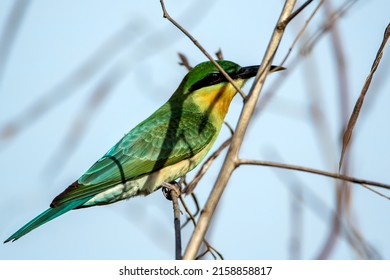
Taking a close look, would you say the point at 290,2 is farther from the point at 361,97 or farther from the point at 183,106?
the point at 183,106

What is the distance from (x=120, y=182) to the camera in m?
4.27

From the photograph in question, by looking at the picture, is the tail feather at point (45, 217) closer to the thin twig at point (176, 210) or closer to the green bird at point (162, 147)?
the green bird at point (162, 147)

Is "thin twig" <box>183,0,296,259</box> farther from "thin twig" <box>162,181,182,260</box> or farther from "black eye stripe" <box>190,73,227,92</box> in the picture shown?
"black eye stripe" <box>190,73,227,92</box>

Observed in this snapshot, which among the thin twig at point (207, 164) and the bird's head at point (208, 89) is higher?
the bird's head at point (208, 89)

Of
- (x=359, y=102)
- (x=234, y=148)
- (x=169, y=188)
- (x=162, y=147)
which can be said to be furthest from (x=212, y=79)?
(x=234, y=148)

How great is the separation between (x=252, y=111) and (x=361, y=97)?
370mm

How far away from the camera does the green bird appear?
4.13 m

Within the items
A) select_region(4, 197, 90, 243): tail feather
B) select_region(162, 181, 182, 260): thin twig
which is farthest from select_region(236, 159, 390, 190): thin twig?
select_region(4, 197, 90, 243): tail feather

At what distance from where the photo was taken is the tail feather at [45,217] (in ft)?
11.8

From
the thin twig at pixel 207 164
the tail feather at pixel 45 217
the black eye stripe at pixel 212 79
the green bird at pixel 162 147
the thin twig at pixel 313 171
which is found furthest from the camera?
the black eye stripe at pixel 212 79

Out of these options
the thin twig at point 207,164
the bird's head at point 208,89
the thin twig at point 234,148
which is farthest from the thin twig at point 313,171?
the bird's head at point 208,89

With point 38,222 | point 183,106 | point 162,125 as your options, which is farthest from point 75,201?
point 183,106

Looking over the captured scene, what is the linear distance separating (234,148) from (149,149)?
109 inches

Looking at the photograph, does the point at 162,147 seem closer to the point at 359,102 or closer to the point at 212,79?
the point at 212,79
